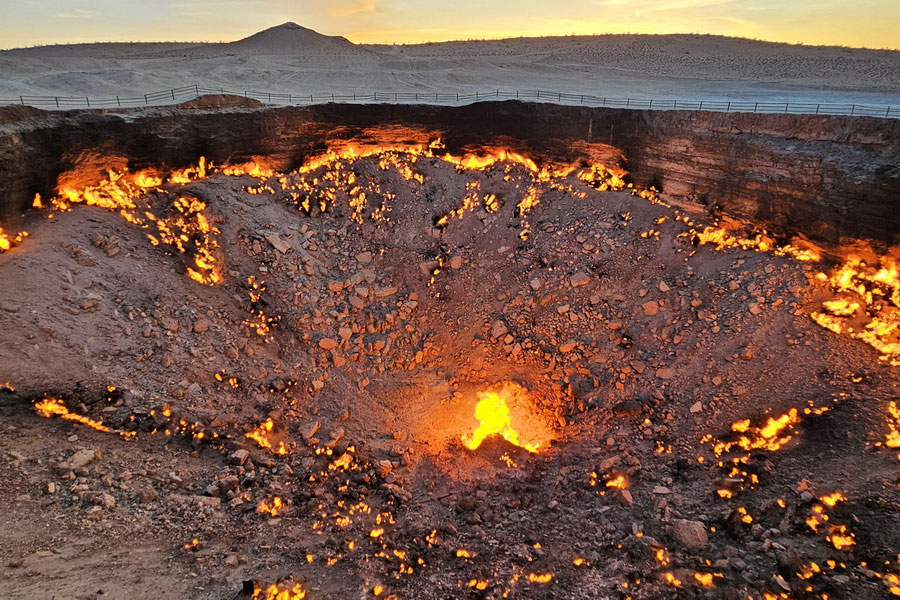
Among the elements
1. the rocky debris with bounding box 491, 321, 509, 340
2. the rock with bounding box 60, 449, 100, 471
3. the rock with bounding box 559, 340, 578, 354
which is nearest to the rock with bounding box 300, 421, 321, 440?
the rock with bounding box 60, 449, 100, 471

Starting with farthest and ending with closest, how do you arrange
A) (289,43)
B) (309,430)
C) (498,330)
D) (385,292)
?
(289,43) → (385,292) → (498,330) → (309,430)

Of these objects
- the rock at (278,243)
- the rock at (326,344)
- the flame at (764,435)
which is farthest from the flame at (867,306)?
the rock at (278,243)

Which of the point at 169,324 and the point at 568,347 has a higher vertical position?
the point at 169,324

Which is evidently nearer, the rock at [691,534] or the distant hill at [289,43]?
the rock at [691,534]

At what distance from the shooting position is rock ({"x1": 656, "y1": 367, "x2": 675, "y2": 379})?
1189 cm

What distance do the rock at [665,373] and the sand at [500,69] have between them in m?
18.2

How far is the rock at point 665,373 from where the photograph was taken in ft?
39.0

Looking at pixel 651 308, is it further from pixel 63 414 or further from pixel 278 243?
pixel 63 414

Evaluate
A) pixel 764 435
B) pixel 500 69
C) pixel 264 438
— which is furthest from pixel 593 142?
pixel 500 69

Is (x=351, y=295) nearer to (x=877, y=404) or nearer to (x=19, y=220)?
(x=19, y=220)

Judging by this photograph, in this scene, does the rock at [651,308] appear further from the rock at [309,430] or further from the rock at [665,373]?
the rock at [309,430]

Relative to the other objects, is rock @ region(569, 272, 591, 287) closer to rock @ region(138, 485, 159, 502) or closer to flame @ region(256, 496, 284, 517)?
flame @ region(256, 496, 284, 517)

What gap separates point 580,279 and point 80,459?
38.9 feet

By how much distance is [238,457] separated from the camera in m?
9.40
